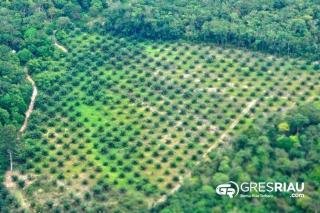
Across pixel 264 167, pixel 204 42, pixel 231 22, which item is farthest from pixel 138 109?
pixel 231 22

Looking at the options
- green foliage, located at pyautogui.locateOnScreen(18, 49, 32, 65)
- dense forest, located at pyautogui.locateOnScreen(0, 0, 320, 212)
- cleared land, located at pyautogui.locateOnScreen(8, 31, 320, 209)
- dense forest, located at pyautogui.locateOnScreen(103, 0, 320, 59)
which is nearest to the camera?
dense forest, located at pyautogui.locateOnScreen(0, 0, 320, 212)

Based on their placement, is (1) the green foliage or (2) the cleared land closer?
(2) the cleared land

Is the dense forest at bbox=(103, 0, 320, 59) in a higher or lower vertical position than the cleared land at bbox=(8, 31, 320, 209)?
higher

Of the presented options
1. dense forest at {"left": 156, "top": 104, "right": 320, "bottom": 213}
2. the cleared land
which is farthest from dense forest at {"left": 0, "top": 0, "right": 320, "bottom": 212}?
the cleared land

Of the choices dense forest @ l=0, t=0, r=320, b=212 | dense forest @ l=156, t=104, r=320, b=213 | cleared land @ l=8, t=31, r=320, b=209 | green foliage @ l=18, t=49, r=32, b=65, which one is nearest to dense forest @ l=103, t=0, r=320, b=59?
dense forest @ l=0, t=0, r=320, b=212

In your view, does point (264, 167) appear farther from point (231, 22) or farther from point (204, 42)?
point (231, 22)

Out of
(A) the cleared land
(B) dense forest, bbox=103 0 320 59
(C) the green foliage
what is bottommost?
(A) the cleared land

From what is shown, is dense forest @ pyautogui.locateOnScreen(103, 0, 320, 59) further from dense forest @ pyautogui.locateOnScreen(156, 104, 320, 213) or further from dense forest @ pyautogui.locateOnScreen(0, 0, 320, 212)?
dense forest @ pyautogui.locateOnScreen(156, 104, 320, 213)

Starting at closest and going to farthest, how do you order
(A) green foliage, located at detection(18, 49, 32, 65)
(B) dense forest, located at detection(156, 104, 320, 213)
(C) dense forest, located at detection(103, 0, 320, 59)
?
(B) dense forest, located at detection(156, 104, 320, 213)
(A) green foliage, located at detection(18, 49, 32, 65)
(C) dense forest, located at detection(103, 0, 320, 59)
